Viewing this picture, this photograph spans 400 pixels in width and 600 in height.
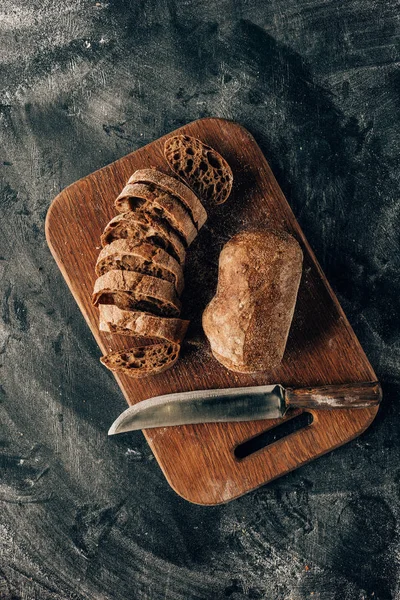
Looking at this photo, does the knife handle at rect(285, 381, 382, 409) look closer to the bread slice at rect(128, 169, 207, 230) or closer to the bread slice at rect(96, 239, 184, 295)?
the bread slice at rect(96, 239, 184, 295)

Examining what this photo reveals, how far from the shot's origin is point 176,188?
2.98m

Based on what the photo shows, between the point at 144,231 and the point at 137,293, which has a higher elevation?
the point at 144,231

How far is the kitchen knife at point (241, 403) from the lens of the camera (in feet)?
10.3

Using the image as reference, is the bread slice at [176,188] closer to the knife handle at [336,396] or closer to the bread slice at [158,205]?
the bread slice at [158,205]

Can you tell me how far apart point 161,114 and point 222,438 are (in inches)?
84.7

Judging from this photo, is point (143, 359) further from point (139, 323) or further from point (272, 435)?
point (272, 435)

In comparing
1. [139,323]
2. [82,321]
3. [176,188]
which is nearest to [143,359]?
[139,323]

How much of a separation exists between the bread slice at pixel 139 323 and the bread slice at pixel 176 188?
618mm

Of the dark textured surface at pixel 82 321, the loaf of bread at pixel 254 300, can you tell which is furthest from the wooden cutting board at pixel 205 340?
the loaf of bread at pixel 254 300

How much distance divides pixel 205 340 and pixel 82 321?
87 cm

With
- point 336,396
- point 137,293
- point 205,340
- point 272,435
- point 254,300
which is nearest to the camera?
point 254,300

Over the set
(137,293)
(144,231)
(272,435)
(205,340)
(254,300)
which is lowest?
(272,435)

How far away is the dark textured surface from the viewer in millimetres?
3422

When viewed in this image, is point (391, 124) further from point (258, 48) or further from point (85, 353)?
point (85, 353)
